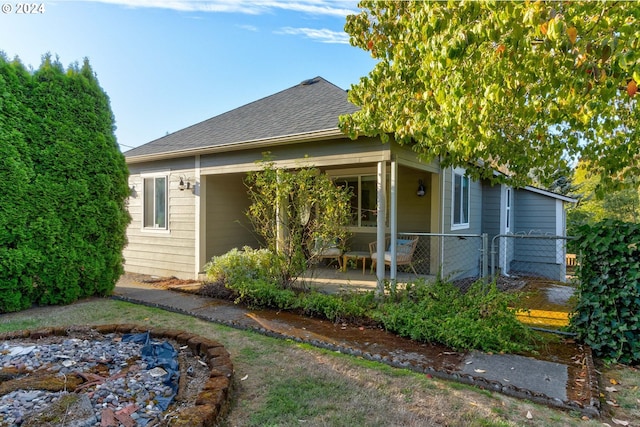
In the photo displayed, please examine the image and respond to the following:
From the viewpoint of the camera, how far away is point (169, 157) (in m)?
8.48

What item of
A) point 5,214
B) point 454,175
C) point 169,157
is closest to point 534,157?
point 454,175

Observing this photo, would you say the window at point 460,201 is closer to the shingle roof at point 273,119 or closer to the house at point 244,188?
the house at point 244,188

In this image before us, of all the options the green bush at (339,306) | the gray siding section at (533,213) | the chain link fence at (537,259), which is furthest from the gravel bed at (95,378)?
the gray siding section at (533,213)

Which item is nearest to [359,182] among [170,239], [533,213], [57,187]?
[170,239]

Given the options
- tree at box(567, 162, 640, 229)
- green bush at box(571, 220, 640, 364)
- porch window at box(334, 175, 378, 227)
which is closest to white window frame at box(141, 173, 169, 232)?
porch window at box(334, 175, 378, 227)

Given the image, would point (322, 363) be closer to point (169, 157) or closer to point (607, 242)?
point (607, 242)

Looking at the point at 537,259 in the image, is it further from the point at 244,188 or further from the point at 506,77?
the point at 506,77

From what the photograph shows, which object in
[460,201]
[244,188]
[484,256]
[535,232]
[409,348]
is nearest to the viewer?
[409,348]

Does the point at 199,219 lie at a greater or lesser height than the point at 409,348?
greater

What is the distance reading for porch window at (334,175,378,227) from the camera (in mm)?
8578

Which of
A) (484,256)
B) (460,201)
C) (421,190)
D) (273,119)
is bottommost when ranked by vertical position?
(484,256)

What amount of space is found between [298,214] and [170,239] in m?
4.33

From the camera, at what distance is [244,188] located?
9414 mm

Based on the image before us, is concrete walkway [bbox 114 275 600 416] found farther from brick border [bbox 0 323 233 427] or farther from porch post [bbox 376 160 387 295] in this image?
porch post [bbox 376 160 387 295]
